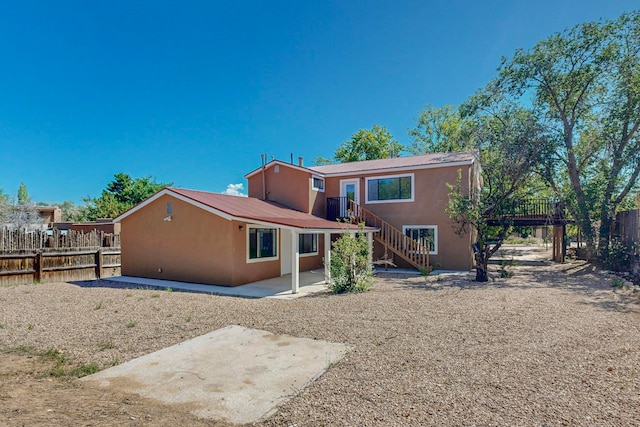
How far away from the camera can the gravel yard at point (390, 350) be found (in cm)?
328

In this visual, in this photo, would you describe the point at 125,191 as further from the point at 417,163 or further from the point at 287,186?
the point at 417,163

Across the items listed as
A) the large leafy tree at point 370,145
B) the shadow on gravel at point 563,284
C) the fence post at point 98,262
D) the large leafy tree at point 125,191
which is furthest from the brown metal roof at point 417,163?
the large leafy tree at point 125,191

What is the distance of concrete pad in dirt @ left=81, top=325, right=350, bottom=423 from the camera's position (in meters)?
3.56

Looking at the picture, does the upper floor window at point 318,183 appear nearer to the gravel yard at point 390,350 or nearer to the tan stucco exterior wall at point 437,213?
the tan stucco exterior wall at point 437,213

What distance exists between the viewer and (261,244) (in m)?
12.4

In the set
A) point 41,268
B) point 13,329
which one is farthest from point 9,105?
point 13,329

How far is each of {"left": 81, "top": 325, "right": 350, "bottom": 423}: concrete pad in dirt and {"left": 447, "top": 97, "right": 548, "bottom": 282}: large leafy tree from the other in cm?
915

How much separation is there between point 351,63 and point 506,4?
775 centimetres

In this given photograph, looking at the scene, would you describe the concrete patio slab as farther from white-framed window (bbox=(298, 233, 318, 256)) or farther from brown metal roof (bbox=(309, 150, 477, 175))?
brown metal roof (bbox=(309, 150, 477, 175))

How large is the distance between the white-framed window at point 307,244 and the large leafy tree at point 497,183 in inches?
243

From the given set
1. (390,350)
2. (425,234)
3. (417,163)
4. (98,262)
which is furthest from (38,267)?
(417,163)

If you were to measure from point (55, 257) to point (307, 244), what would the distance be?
9795 millimetres

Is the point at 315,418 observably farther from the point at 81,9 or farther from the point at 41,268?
the point at 81,9

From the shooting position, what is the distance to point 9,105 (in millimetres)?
21531
